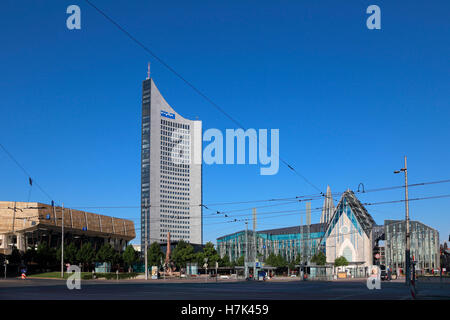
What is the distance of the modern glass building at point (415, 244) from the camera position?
447 ft

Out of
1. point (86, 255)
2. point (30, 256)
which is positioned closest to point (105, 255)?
point (86, 255)

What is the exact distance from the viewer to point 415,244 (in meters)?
136

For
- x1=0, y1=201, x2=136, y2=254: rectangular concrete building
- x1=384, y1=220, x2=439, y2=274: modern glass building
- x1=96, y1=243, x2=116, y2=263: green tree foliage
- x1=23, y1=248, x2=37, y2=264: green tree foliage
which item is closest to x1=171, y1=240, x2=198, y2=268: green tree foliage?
x1=96, y1=243, x2=116, y2=263: green tree foliage

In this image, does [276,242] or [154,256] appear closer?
[154,256]

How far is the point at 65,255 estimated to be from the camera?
10394 cm

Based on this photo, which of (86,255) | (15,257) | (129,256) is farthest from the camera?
(129,256)

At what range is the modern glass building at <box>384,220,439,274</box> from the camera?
136 meters

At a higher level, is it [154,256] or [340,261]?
[154,256]

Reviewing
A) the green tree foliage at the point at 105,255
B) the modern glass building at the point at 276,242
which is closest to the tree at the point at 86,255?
the green tree foliage at the point at 105,255

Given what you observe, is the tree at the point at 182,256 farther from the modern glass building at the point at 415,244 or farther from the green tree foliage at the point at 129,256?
the modern glass building at the point at 415,244

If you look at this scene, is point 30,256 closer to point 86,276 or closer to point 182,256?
point 86,276

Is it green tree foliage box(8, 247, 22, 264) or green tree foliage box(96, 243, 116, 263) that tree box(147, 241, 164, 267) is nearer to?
green tree foliage box(96, 243, 116, 263)
